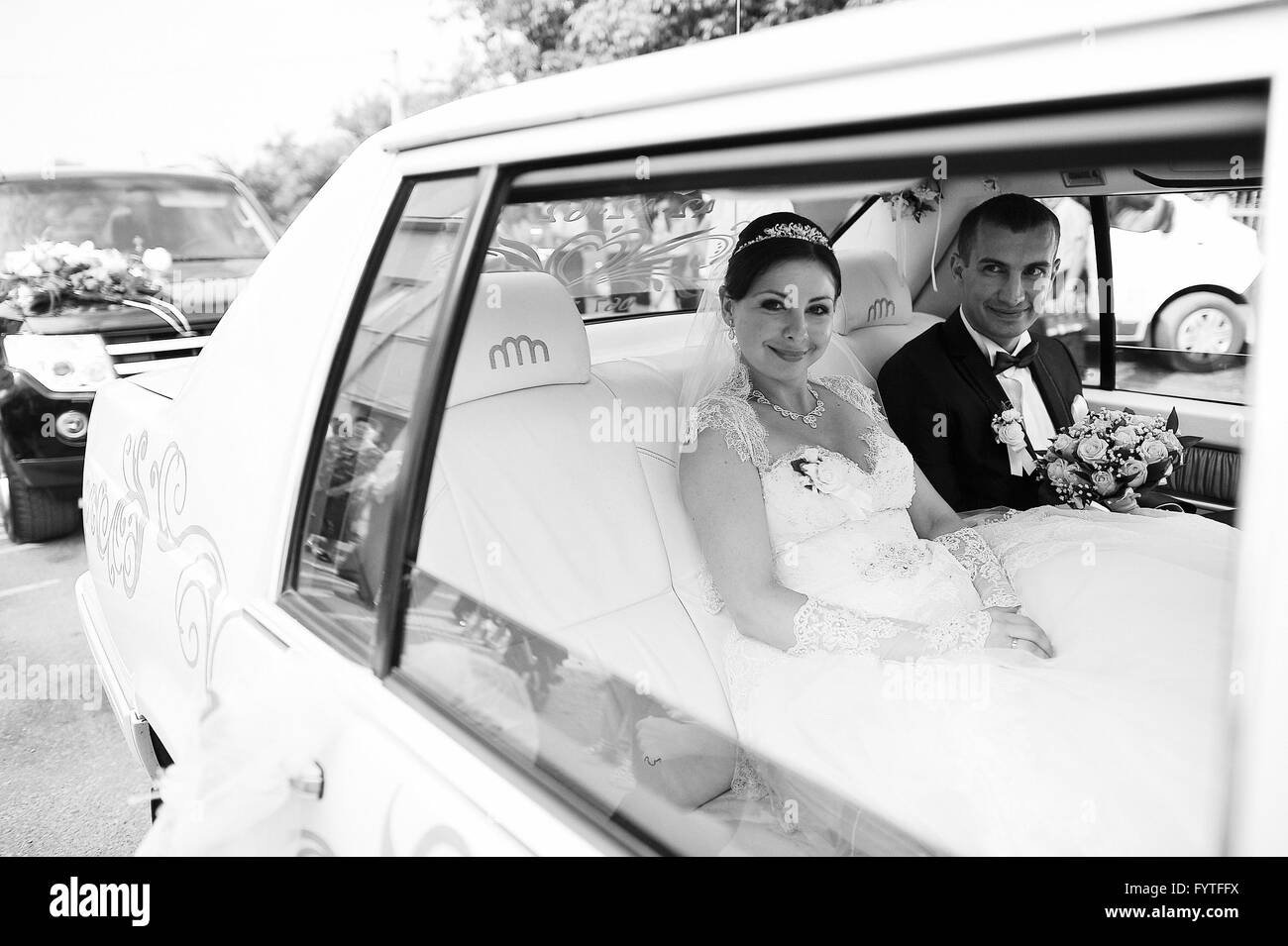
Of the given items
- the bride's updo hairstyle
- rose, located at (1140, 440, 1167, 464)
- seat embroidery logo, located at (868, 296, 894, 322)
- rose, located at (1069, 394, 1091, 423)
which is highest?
the bride's updo hairstyle

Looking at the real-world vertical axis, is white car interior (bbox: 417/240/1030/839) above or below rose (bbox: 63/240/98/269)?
below

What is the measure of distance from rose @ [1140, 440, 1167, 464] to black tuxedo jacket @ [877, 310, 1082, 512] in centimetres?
28

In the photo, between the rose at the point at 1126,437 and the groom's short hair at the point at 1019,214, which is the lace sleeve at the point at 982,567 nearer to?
the rose at the point at 1126,437

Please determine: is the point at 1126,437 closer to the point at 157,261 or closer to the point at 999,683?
the point at 999,683

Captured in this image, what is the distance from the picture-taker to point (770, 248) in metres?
2.15

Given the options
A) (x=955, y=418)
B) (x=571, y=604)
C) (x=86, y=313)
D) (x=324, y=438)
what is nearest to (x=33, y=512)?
(x=86, y=313)

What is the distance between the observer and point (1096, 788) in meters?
1.36

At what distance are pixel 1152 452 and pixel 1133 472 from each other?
0.08 metres

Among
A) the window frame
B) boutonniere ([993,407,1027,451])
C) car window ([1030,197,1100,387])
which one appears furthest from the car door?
car window ([1030,197,1100,387])

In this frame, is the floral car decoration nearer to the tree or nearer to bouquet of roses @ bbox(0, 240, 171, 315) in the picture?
bouquet of roses @ bbox(0, 240, 171, 315)

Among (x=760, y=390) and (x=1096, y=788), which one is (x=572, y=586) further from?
(x=1096, y=788)

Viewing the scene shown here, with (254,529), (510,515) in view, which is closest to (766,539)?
(510,515)

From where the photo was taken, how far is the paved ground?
8.64ft
